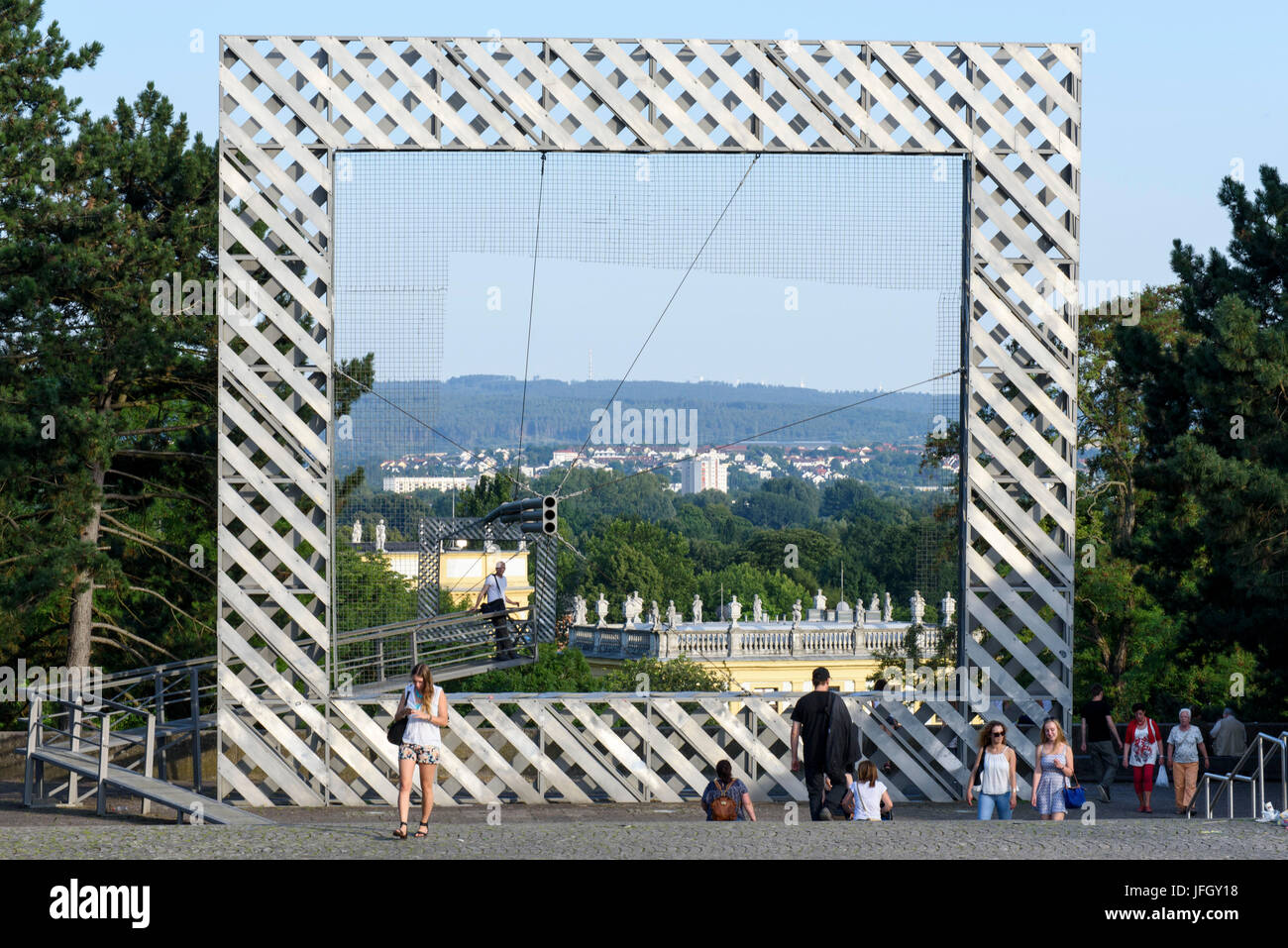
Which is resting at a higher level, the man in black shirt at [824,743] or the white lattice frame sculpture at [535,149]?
the white lattice frame sculpture at [535,149]

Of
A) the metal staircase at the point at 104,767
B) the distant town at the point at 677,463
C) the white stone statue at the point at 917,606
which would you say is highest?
A: the distant town at the point at 677,463

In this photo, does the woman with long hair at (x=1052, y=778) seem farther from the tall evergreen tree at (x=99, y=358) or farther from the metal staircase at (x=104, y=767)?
the tall evergreen tree at (x=99, y=358)

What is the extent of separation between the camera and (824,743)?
35.9 ft

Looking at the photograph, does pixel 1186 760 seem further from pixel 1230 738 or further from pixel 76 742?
pixel 76 742

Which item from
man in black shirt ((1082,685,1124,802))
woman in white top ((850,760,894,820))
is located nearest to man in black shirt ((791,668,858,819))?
woman in white top ((850,760,894,820))

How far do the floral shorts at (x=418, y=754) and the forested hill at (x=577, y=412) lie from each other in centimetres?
413

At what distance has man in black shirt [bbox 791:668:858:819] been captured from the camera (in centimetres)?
1087

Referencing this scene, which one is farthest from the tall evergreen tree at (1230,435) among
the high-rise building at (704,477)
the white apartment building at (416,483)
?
the high-rise building at (704,477)

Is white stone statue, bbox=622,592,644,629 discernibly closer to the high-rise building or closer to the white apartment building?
the high-rise building

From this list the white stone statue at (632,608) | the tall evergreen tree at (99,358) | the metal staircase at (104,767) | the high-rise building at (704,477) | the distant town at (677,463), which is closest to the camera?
the metal staircase at (104,767)

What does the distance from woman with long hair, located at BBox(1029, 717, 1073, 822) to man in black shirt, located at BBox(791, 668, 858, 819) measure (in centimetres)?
131

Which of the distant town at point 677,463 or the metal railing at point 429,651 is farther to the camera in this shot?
the distant town at point 677,463

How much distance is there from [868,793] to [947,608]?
3.09 m

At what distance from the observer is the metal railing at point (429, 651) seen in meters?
14.2
